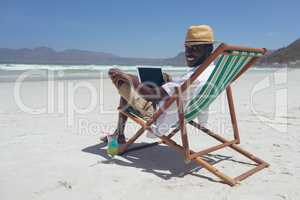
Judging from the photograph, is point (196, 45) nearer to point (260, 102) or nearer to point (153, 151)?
point (153, 151)

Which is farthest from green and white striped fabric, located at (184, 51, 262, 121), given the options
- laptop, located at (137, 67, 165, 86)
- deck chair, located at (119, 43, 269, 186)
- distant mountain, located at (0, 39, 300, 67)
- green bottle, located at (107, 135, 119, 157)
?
distant mountain, located at (0, 39, 300, 67)

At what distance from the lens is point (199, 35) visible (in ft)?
10.2

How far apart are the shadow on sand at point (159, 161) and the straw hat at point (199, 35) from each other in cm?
125

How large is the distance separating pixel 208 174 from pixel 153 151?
0.98 metres

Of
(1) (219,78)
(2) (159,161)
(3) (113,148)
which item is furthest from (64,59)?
(1) (219,78)

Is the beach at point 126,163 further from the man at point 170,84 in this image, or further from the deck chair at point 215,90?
the man at point 170,84

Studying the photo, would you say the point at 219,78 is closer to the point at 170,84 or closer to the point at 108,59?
the point at 170,84

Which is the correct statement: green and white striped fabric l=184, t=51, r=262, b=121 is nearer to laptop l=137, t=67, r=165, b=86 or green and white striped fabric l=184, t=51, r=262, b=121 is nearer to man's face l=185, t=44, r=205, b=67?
man's face l=185, t=44, r=205, b=67

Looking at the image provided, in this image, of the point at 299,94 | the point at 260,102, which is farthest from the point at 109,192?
the point at 299,94

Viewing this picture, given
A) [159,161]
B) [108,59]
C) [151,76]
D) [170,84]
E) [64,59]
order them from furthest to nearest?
1. [108,59]
2. [64,59]
3. [159,161]
4. [151,76]
5. [170,84]

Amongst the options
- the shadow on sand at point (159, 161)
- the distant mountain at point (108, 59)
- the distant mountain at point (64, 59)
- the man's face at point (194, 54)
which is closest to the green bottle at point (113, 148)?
the shadow on sand at point (159, 161)

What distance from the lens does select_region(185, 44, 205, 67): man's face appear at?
3.15 meters

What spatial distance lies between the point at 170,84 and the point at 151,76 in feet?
1.30

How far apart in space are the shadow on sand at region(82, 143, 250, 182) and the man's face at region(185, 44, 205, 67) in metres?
1.05
